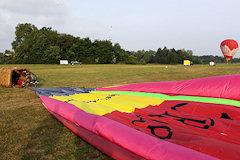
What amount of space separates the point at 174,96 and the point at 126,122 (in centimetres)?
141

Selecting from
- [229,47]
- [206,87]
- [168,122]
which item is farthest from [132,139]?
[229,47]

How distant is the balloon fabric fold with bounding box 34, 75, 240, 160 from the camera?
141 centimetres

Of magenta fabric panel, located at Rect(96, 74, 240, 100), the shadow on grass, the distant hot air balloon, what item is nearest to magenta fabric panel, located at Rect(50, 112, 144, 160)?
the shadow on grass

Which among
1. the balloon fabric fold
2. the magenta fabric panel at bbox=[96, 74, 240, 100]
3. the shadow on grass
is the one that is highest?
the magenta fabric panel at bbox=[96, 74, 240, 100]

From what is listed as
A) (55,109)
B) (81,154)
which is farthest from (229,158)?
(55,109)

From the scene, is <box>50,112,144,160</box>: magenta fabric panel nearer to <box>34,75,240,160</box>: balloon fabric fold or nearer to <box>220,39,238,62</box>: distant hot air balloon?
<box>34,75,240,160</box>: balloon fabric fold

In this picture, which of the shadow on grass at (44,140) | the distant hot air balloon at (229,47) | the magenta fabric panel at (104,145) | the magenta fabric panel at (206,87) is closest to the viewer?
the magenta fabric panel at (104,145)

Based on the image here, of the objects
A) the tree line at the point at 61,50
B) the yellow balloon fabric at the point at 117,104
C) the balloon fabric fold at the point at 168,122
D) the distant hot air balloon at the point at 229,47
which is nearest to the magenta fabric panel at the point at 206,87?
the balloon fabric fold at the point at 168,122

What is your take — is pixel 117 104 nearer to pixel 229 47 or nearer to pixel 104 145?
pixel 104 145

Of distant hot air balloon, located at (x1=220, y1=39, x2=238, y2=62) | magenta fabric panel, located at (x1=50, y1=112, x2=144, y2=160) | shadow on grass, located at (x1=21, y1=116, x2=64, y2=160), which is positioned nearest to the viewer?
magenta fabric panel, located at (x1=50, y1=112, x2=144, y2=160)

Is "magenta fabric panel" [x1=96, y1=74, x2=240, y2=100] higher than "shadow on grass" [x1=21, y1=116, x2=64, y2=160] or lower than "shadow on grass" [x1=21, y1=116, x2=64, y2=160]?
higher

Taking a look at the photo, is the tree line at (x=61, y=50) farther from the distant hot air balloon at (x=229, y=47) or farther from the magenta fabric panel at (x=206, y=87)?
the magenta fabric panel at (x=206, y=87)

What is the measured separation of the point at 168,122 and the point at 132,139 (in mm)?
735

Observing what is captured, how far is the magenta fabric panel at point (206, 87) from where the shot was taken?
2752 mm
